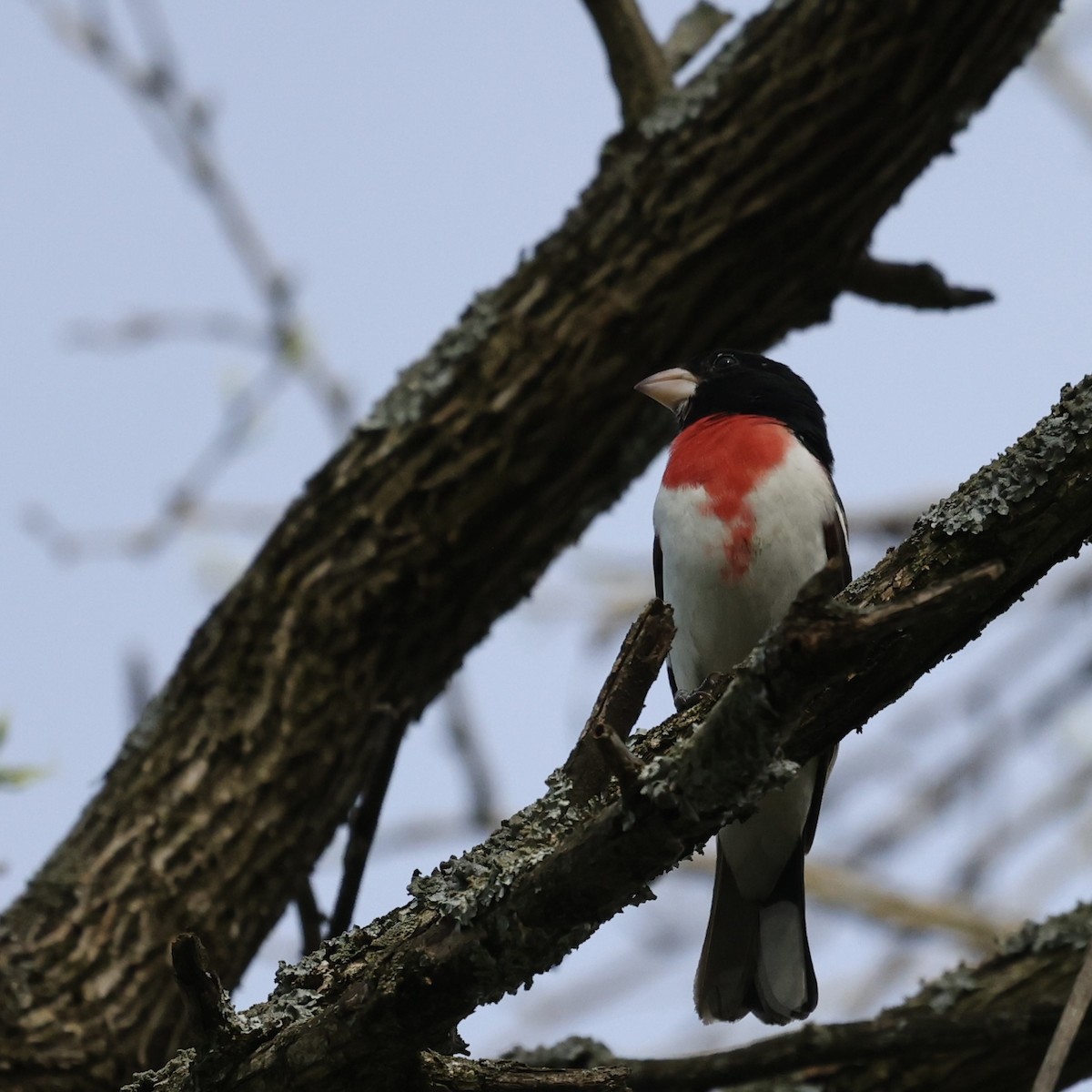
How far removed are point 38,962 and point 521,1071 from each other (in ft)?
→ 6.26

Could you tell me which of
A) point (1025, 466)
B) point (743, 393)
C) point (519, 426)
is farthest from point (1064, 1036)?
point (743, 393)

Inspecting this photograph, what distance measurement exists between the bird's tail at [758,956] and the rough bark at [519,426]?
109cm

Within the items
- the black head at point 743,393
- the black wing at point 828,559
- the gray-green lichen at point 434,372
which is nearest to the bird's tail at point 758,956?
the black wing at point 828,559

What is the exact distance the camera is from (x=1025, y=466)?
97.0 inches

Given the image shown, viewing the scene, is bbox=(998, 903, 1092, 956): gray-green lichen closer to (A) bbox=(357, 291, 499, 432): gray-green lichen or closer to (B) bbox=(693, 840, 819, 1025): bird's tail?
(B) bbox=(693, 840, 819, 1025): bird's tail

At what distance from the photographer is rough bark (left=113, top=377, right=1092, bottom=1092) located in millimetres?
2184

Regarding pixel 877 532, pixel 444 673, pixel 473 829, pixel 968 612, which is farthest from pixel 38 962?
pixel 877 532

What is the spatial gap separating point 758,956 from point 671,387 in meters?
1.69

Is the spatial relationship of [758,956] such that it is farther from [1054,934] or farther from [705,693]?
[705,693]

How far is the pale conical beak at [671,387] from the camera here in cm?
447

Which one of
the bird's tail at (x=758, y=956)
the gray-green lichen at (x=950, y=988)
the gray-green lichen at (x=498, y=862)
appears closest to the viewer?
the gray-green lichen at (x=498, y=862)

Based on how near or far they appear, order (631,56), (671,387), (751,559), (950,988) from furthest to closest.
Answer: (631,56)
(671,387)
(751,559)
(950,988)

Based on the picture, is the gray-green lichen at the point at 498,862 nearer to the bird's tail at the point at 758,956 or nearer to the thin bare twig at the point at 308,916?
the thin bare twig at the point at 308,916

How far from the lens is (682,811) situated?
2191 millimetres
